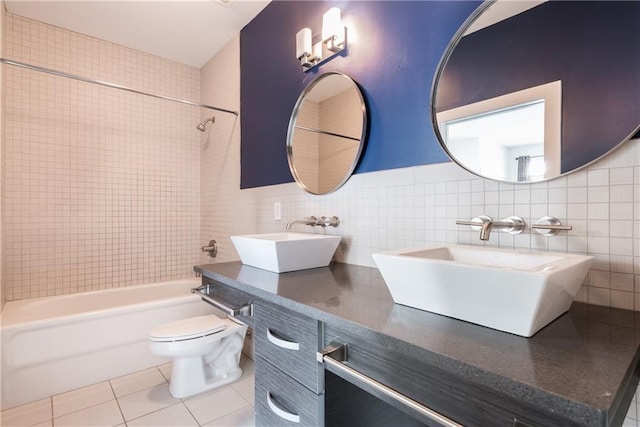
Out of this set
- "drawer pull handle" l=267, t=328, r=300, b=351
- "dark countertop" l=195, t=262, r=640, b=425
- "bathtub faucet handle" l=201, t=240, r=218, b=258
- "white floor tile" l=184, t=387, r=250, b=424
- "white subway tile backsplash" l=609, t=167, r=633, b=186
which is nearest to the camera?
→ "dark countertop" l=195, t=262, r=640, b=425

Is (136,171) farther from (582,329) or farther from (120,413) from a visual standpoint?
(582,329)

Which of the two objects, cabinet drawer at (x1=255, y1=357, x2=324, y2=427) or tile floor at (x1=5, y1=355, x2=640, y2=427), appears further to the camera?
tile floor at (x1=5, y1=355, x2=640, y2=427)

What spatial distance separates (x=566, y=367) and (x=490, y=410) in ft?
0.48

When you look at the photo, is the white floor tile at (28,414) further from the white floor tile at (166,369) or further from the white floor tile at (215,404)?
the white floor tile at (215,404)

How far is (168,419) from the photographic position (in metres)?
1.62

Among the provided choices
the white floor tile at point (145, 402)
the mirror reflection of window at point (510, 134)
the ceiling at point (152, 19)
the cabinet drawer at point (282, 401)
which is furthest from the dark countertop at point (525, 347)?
the ceiling at point (152, 19)

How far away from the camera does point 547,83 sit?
943mm

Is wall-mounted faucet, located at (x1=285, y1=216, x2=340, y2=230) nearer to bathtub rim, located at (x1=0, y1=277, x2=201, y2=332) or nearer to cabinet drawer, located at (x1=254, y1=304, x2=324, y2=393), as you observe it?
cabinet drawer, located at (x1=254, y1=304, x2=324, y2=393)

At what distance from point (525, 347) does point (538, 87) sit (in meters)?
0.81

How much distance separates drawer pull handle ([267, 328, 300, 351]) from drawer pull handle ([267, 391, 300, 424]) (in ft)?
0.69

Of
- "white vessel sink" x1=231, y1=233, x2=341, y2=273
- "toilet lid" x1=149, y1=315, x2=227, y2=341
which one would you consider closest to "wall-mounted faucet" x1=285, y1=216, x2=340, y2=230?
"white vessel sink" x1=231, y1=233, x2=341, y2=273

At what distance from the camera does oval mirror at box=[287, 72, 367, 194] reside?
59.8 inches

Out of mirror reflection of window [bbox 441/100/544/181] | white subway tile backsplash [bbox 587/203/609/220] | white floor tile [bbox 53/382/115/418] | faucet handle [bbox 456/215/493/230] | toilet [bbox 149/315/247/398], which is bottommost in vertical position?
white floor tile [bbox 53/382/115/418]

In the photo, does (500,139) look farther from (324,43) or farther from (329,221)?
(324,43)
